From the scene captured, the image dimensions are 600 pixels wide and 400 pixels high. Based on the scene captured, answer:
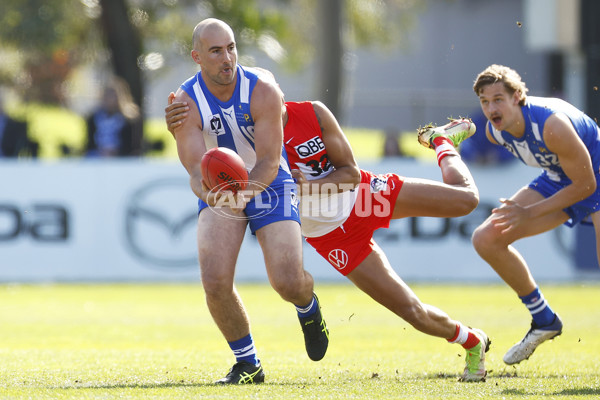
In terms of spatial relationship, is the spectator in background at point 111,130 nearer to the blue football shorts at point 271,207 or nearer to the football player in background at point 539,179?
the football player in background at point 539,179

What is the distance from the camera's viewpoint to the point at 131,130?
16.1 m

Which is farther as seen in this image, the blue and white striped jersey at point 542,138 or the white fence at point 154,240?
the white fence at point 154,240

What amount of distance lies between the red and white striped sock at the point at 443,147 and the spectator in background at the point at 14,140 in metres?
10.7

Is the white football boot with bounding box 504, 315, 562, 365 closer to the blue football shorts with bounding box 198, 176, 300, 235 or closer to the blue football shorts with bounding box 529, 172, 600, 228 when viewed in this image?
the blue football shorts with bounding box 529, 172, 600, 228

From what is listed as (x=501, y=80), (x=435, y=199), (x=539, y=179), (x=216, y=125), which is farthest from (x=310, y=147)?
(x=539, y=179)

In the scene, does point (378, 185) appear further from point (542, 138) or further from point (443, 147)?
point (542, 138)

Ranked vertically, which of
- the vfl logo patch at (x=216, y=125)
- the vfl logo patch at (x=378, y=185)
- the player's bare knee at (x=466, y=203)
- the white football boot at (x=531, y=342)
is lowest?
the white football boot at (x=531, y=342)

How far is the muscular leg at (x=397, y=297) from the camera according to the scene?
7.35 metres

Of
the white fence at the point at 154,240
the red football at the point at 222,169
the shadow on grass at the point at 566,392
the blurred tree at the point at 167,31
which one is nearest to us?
the shadow on grass at the point at 566,392

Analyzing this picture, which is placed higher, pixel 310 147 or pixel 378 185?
pixel 310 147

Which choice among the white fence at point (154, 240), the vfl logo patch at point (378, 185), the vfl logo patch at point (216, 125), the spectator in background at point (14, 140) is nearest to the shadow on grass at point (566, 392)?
the vfl logo patch at point (378, 185)

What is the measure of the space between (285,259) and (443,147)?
1.89 m

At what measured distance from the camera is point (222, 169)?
262 inches

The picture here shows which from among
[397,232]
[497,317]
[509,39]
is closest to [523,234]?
[497,317]
